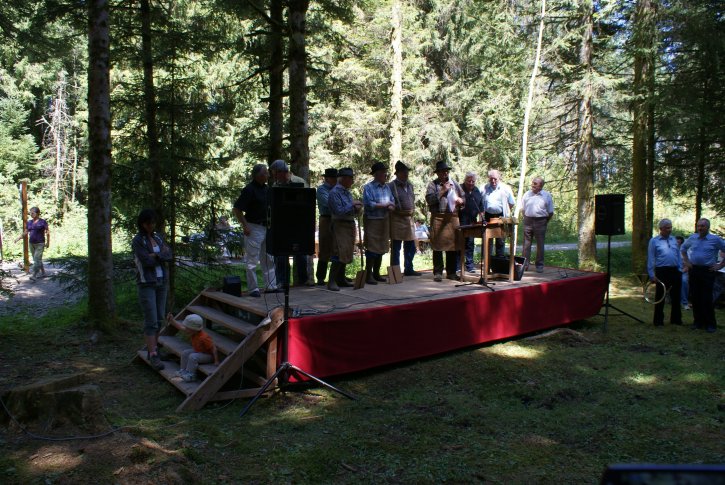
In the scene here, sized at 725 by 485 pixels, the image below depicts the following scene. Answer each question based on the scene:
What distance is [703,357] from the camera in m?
7.13

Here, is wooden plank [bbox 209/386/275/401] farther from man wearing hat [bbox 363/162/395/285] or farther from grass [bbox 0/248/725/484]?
man wearing hat [bbox 363/162/395/285]

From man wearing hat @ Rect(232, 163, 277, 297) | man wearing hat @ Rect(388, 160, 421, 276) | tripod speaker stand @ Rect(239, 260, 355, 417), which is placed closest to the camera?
tripod speaker stand @ Rect(239, 260, 355, 417)

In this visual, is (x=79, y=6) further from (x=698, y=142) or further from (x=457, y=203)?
(x=698, y=142)

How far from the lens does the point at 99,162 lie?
7.57 meters

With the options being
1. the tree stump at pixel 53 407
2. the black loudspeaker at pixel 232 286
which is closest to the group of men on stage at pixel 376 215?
the black loudspeaker at pixel 232 286

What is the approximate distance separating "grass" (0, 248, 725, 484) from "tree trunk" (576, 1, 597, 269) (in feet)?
23.3

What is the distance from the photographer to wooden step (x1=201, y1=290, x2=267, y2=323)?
6012 millimetres

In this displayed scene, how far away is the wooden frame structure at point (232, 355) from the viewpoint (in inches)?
208

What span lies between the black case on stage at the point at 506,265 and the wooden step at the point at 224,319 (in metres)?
4.29

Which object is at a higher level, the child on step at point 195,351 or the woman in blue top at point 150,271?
the woman in blue top at point 150,271

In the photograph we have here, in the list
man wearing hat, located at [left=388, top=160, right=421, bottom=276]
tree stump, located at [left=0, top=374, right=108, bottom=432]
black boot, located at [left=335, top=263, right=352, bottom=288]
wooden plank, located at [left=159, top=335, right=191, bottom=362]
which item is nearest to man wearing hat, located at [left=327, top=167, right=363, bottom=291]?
black boot, located at [left=335, top=263, right=352, bottom=288]

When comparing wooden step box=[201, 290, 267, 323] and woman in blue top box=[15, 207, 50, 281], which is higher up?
woman in blue top box=[15, 207, 50, 281]

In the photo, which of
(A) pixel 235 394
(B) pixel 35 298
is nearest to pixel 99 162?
(A) pixel 235 394

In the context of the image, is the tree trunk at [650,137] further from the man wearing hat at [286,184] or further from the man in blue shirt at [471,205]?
the man wearing hat at [286,184]
